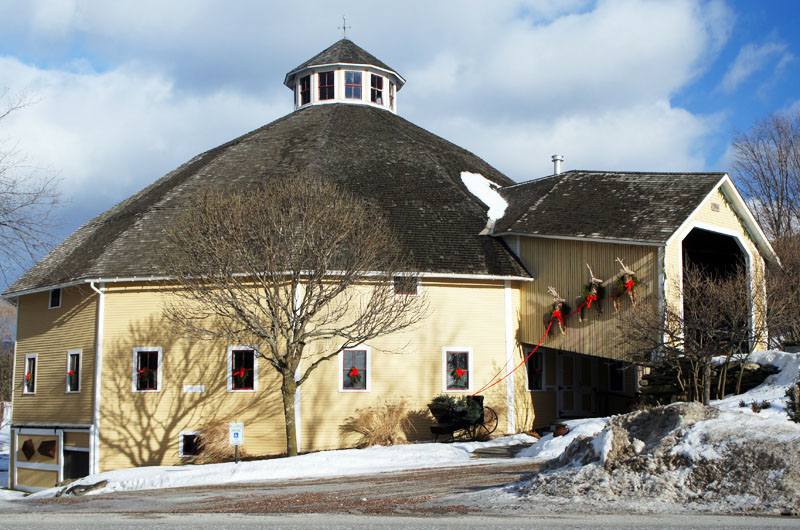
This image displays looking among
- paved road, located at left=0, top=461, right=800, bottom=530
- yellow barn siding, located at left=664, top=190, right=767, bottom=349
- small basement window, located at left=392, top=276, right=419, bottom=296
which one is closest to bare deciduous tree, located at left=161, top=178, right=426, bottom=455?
small basement window, located at left=392, top=276, right=419, bottom=296

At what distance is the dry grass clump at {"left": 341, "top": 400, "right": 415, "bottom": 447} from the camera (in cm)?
2228

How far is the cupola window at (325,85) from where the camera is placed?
35.0 meters

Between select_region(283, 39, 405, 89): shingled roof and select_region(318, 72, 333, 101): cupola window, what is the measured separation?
1.65 feet

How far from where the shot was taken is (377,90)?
117ft

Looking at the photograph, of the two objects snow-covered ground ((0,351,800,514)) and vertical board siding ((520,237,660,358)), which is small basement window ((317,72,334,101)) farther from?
snow-covered ground ((0,351,800,514))

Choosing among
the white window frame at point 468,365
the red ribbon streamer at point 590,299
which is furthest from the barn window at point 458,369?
the red ribbon streamer at point 590,299

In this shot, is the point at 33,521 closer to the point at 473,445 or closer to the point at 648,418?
the point at 648,418

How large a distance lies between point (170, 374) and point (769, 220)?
31.6 metres

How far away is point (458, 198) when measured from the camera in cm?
2680

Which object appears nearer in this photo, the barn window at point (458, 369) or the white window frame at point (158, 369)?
the white window frame at point (158, 369)

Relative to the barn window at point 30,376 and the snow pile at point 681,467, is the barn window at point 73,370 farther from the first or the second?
the snow pile at point 681,467

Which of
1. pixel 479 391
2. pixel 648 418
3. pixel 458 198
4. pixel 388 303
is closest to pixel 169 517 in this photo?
pixel 648 418

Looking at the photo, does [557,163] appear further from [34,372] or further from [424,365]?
[34,372]

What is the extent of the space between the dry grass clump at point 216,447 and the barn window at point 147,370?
215cm
